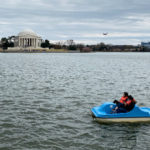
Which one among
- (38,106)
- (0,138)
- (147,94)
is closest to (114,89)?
(147,94)

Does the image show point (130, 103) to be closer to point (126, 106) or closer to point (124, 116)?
point (126, 106)

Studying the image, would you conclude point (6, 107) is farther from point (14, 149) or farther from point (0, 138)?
point (14, 149)

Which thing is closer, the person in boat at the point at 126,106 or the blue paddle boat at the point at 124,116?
the blue paddle boat at the point at 124,116

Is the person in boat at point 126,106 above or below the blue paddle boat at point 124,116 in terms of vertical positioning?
above

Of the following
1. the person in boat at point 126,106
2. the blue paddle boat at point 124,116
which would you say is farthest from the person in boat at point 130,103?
the blue paddle boat at point 124,116

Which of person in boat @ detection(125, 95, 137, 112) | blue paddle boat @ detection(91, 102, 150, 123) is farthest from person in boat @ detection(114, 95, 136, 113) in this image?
blue paddle boat @ detection(91, 102, 150, 123)

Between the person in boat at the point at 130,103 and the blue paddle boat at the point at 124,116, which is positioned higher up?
the person in boat at the point at 130,103

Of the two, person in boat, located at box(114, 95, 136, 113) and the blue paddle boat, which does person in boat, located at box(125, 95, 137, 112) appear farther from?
the blue paddle boat

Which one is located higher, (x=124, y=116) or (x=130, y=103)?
(x=130, y=103)

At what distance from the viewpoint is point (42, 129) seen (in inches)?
544

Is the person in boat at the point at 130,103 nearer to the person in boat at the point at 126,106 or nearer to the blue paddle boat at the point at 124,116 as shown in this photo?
the person in boat at the point at 126,106

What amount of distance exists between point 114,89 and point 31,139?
15.2 m

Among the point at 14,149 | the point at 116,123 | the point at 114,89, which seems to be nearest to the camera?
the point at 14,149

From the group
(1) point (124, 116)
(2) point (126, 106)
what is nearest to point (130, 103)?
(2) point (126, 106)
